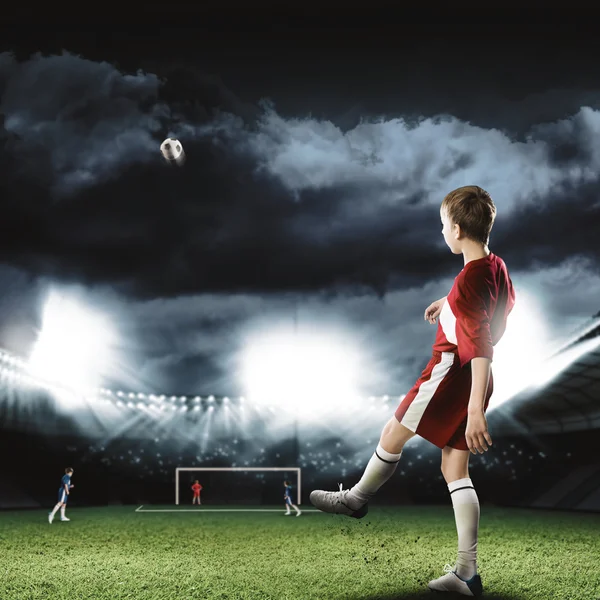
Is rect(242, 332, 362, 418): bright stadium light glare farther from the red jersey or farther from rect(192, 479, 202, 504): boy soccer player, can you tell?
the red jersey

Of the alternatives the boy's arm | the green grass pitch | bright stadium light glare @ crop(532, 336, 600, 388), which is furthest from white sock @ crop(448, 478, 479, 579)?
bright stadium light glare @ crop(532, 336, 600, 388)

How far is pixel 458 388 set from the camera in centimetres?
402

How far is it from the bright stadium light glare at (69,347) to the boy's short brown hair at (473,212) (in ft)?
85.5

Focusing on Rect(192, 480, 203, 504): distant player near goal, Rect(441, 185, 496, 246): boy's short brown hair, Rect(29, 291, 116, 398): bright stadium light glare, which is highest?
Rect(29, 291, 116, 398): bright stadium light glare

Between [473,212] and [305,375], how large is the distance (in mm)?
27201

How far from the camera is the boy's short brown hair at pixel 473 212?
402 centimetres

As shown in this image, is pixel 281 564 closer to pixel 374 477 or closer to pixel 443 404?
pixel 374 477

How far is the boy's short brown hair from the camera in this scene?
4.02 metres

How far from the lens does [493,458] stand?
28.8 metres

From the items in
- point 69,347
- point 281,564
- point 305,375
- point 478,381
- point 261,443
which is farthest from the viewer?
point 261,443

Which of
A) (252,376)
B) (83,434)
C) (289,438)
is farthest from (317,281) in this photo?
(83,434)

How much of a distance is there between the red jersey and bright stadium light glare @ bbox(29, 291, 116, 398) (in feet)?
85.1

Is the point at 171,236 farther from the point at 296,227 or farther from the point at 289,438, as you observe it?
the point at 289,438

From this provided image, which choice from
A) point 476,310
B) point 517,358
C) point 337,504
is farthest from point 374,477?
point 517,358
